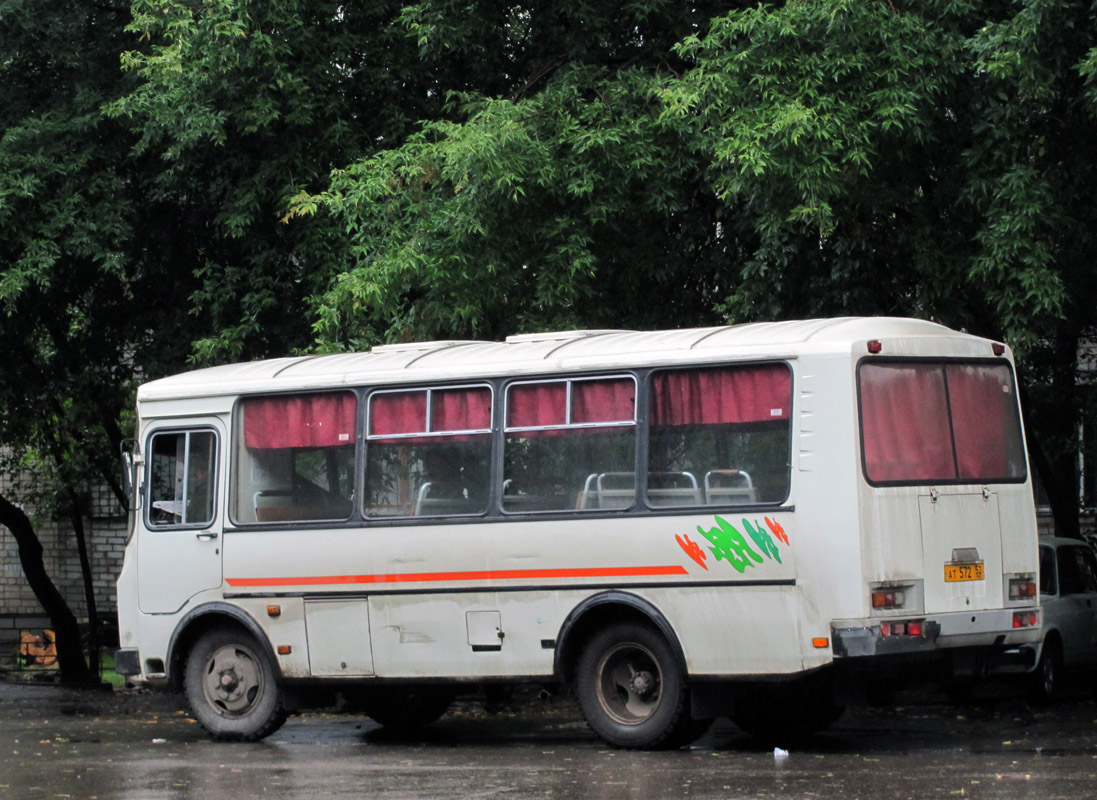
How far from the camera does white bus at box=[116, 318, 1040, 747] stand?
1077cm

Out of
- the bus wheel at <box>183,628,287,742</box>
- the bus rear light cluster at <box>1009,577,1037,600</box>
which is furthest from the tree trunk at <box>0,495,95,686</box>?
the bus rear light cluster at <box>1009,577,1037,600</box>

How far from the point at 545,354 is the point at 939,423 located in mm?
2709

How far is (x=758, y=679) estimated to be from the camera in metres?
10.9

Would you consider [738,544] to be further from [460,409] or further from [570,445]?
[460,409]

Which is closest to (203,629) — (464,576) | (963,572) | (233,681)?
(233,681)

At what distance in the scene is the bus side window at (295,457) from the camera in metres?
12.9

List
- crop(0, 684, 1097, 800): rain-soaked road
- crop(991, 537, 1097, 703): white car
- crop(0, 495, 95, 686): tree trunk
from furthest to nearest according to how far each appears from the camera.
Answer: crop(0, 495, 95, 686): tree trunk
crop(991, 537, 1097, 703): white car
crop(0, 684, 1097, 800): rain-soaked road

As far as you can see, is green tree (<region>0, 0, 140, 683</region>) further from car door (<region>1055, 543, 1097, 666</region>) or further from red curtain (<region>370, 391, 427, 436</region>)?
car door (<region>1055, 543, 1097, 666</region>)

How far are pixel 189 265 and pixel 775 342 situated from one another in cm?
974

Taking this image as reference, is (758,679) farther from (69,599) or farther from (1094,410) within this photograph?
(69,599)

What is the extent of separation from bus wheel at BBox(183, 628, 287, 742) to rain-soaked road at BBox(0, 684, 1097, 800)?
8.9 inches

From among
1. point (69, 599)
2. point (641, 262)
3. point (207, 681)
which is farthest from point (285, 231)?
point (69, 599)

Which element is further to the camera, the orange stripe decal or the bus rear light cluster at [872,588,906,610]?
the orange stripe decal

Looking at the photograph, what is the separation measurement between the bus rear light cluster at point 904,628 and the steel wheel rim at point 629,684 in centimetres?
166
